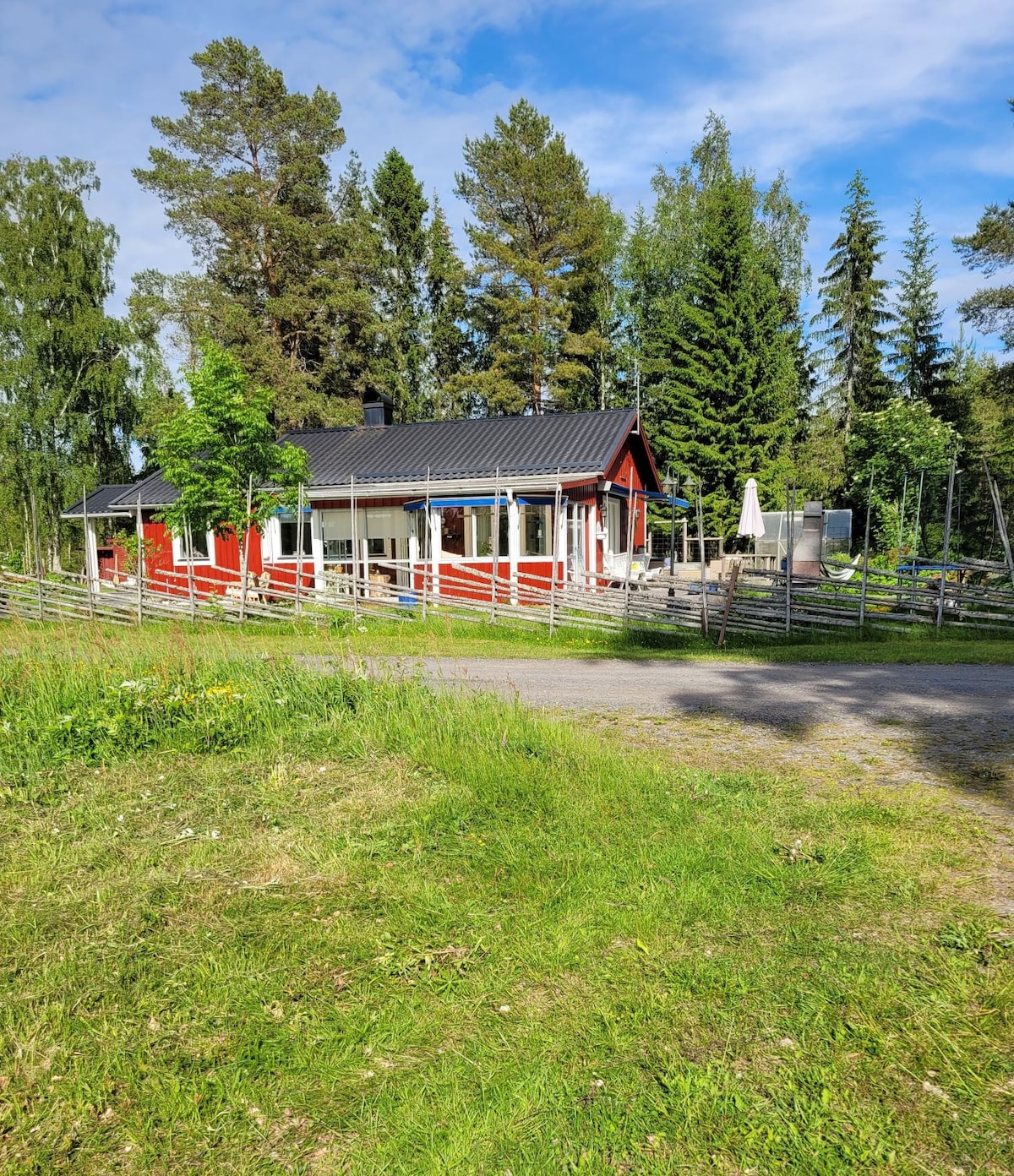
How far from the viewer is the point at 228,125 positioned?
89.0 ft

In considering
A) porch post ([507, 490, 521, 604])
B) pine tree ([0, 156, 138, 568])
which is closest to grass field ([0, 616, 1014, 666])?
porch post ([507, 490, 521, 604])

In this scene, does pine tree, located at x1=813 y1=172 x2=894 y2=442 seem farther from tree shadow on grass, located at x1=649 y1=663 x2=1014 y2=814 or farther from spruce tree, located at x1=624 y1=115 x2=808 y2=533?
tree shadow on grass, located at x1=649 y1=663 x2=1014 y2=814

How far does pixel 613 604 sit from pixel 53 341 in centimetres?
2459

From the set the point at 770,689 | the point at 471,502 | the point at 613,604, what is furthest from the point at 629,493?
the point at 770,689

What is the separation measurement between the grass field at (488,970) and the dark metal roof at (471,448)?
44.4ft

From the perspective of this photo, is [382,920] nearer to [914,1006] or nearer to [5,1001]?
[5,1001]

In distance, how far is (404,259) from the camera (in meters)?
34.3

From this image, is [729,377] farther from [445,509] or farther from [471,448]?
[445,509]

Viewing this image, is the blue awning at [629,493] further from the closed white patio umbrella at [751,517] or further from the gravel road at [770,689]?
the gravel road at [770,689]

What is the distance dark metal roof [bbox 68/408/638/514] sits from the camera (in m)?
18.5

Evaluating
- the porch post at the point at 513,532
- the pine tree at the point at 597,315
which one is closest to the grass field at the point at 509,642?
the porch post at the point at 513,532

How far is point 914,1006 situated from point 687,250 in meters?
35.0

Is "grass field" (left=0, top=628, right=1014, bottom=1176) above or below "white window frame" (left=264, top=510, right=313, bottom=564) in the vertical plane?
below

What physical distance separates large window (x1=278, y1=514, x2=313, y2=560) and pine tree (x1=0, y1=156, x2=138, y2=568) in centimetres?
1233
